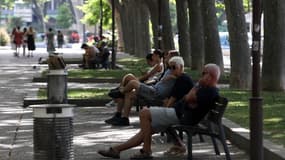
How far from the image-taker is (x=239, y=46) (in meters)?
20.8

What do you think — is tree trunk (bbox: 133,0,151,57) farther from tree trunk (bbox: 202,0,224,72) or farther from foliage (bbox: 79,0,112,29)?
tree trunk (bbox: 202,0,224,72)

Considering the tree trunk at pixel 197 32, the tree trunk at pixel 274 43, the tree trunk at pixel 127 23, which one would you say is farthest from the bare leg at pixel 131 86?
the tree trunk at pixel 127 23

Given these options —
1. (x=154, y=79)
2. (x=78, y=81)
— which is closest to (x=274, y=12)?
(x=154, y=79)

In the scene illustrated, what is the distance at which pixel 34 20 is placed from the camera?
130375mm

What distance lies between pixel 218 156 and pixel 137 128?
3.21 meters

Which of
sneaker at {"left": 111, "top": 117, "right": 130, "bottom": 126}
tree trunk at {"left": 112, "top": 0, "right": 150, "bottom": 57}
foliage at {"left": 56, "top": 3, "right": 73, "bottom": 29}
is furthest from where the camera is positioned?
foliage at {"left": 56, "top": 3, "right": 73, "bottom": 29}

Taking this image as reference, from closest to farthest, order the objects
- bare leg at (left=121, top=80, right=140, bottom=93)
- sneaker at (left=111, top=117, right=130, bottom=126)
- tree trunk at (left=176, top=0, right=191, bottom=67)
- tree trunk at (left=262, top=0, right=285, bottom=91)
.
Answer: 1. bare leg at (left=121, top=80, right=140, bottom=93)
2. sneaker at (left=111, top=117, right=130, bottom=126)
3. tree trunk at (left=262, top=0, right=285, bottom=91)
4. tree trunk at (left=176, top=0, right=191, bottom=67)

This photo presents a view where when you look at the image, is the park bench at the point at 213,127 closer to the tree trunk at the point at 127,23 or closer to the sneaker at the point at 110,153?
the sneaker at the point at 110,153

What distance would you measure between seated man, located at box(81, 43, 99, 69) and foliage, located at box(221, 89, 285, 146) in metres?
11.6

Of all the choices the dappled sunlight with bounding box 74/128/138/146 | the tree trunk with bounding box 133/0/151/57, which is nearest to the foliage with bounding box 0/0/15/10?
the tree trunk with bounding box 133/0/151/57

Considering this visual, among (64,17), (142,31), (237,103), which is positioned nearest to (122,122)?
(237,103)

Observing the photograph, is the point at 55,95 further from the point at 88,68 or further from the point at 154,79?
the point at 88,68

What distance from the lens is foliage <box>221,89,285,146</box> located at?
11602mm

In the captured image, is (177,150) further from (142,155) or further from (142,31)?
(142,31)
